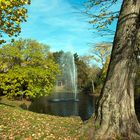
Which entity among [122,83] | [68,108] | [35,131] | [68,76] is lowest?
[68,108]

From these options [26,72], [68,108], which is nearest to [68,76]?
[68,108]

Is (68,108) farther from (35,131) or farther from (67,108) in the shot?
(35,131)

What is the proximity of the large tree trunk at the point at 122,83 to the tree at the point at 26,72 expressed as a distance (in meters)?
24.0

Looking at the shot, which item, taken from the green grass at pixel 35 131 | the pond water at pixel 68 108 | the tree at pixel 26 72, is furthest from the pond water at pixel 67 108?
the green grass at pixel 35 131

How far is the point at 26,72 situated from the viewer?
3575 cm

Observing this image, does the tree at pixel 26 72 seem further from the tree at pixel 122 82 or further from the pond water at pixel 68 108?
the tree at pixel 122 82

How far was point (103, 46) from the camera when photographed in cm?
1096

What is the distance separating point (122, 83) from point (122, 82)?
3 cm

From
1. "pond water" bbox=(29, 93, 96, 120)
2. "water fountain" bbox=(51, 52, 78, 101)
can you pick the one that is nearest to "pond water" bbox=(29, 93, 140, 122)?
"pond water" bbox=(29, 93, 96, 120)

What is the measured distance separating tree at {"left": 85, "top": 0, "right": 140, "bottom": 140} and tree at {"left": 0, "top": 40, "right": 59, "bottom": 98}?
2398cm

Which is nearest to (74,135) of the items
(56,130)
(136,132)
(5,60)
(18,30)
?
(56,130)

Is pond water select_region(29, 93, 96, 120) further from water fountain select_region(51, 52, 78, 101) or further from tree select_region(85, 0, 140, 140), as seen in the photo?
water fountain select_region(51, 52, 78, 101)

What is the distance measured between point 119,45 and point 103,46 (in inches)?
104

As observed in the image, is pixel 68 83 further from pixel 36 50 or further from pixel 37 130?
pixel 37 130
